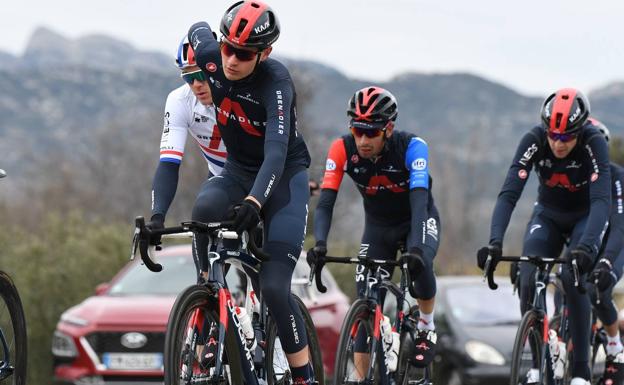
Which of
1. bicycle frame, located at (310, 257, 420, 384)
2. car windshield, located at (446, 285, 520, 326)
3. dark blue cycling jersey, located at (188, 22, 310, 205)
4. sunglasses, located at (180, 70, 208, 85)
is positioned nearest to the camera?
dark blue cycling jersey, located at (188, 22, 310, 205)

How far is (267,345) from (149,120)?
6843 centimetres

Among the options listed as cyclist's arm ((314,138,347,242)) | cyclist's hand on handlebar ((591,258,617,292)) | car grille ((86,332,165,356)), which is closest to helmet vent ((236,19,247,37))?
cyclist's arm ((314,138,347,242))

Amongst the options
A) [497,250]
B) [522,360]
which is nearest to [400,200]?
[497,250]

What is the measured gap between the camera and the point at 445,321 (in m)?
14.2

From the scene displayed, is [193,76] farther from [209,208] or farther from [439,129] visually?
[439,129]

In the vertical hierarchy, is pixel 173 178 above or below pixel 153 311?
above

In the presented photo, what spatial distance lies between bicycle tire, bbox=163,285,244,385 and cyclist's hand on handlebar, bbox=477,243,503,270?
2806mm

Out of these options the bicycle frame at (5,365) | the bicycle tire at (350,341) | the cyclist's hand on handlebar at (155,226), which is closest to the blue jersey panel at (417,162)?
the bicycle tire at (350,341)

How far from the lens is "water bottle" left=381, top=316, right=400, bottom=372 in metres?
8.60

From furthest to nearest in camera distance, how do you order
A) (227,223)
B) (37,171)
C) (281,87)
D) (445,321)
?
1. (37,171)
2. (445,321)
3. (281,87)
4. (227,223)

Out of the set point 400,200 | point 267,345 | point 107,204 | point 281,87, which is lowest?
point 107,204

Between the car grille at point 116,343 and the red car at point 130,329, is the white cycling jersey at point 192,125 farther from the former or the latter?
the car grille at point 116,343

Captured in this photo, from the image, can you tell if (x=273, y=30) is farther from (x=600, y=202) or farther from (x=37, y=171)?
(x=37, y=171)

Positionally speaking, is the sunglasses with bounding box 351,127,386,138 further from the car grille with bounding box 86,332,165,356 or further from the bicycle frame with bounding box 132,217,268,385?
the car grille with bounding box 86,332,165,356
